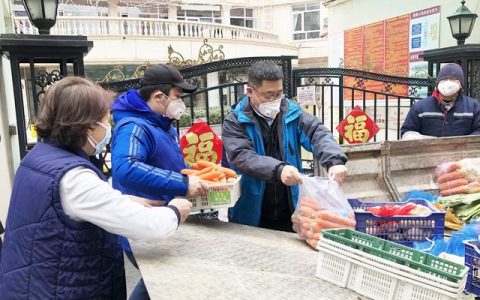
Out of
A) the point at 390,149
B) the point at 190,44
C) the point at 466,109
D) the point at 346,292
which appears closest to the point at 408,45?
the point at 466,109

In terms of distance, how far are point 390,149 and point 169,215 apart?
2.45 m

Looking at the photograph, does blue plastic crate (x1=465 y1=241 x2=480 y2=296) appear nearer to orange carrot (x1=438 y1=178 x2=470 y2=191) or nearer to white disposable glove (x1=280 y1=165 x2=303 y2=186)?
white disposable glove (x1=280 y1=165 x2=303 y2=186)

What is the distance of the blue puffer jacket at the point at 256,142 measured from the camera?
103 inches

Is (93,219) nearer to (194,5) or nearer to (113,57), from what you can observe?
(113,57)

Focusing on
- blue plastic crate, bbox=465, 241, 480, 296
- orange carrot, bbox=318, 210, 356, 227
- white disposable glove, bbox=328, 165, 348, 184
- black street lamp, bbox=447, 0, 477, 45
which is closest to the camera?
blue plastic crate, bbox=465, 241, 480, 296

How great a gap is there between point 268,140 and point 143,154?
890 millimetres

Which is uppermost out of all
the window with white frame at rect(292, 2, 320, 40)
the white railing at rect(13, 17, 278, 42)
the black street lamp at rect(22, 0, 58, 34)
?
the window with white frame at rect(292, 2, 320, 40)

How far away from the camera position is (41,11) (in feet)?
12.7

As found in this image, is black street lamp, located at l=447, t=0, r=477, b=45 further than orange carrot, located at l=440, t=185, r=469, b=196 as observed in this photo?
Yes

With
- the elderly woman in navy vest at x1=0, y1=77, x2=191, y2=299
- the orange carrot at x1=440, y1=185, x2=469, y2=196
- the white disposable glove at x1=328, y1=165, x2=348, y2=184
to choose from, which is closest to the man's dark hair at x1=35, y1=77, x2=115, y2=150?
the elderly woman in navy vest at x1=0, y1=77, x2=191, y2=299

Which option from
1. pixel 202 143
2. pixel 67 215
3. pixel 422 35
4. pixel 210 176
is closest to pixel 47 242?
pixel 67 215

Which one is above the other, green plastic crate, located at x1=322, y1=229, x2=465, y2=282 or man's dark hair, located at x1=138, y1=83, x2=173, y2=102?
man's dark hair, located at x1=138, y1=83, x2=173, y2=102

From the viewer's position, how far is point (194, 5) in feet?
94.0

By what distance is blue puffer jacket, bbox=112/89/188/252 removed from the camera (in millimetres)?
2119
